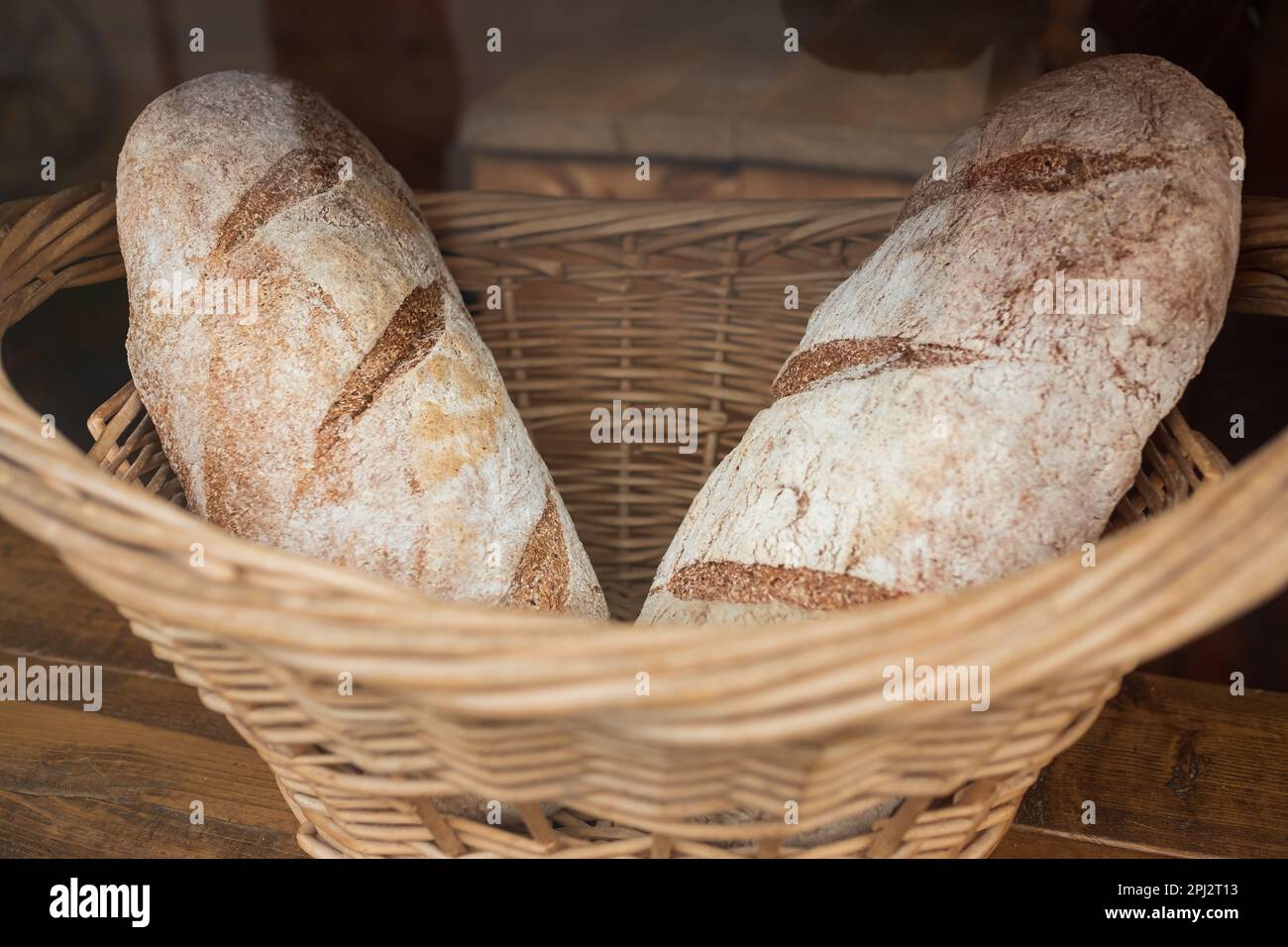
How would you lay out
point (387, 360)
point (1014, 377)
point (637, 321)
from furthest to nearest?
point (637, 321), point (387, 360), point (1014, 377)

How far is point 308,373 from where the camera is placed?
38.0 inches

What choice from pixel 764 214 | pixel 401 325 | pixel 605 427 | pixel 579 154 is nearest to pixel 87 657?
pixel 401 325

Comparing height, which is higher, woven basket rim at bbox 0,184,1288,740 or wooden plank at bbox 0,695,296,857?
woven basket rim at bbox 0,184,1288,740

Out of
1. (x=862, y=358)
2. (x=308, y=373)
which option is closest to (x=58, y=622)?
(x=308, y=373)

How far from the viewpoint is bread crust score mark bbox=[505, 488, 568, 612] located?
1003 mm

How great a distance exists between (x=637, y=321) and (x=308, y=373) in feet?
1.78

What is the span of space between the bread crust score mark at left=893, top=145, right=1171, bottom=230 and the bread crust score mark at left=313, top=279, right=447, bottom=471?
570 mm

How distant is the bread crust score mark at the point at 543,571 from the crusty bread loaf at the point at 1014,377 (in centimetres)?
12

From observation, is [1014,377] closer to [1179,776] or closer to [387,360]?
[1179,776]

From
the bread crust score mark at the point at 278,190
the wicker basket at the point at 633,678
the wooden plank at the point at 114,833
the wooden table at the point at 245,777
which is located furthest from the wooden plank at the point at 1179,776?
the bread crust score mark at the point at 278,190

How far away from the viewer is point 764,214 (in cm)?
132

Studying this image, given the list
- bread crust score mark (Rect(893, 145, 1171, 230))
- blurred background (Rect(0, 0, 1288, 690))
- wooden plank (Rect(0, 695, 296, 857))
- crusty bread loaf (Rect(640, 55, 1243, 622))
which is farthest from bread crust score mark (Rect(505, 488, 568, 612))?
blurred background (Rect(0, 0, 1288, 690))

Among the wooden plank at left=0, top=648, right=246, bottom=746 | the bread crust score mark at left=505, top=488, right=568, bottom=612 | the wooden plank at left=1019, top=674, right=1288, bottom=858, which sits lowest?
the wooden plank at left=1019, top=674, right=1288, bottom=858

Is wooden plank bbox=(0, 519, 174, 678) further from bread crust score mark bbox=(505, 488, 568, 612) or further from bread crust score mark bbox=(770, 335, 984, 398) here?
bread crust score mark bbox=(770, 335, 984, 398)
